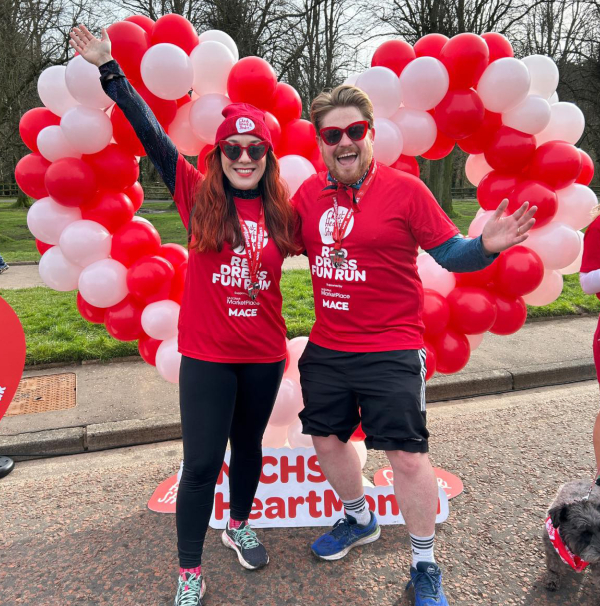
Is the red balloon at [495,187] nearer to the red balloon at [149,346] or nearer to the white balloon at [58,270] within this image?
the red balloon at [149,346]

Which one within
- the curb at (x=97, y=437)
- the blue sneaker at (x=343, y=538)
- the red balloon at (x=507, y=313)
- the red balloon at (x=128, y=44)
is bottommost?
the curb at (x=97, y=437)

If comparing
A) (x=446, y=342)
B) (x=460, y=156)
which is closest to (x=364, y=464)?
(x=446, y=342)

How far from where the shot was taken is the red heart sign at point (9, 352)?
3.07 meters

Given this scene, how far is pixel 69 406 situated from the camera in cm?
420

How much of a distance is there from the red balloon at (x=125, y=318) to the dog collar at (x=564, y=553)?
2.27 m

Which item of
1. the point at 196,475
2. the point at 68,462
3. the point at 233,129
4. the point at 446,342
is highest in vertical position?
the point at 233,129

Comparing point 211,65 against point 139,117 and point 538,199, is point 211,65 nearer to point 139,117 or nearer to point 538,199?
point 139,117

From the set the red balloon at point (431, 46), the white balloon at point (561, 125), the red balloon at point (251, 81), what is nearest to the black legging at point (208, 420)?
the red balloon at point (251, 81)

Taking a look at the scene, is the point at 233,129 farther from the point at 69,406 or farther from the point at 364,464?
the point at 69,406

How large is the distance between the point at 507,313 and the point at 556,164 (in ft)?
2.89

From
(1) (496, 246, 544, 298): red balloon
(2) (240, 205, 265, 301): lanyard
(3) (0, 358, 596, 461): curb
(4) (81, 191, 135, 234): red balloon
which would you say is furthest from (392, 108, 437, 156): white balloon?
(3) (0, 358, 596, 461): curb

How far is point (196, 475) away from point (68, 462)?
6.15ft

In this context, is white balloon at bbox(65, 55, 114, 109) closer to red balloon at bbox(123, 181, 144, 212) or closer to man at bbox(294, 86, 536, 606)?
red balloon at bbox(123, 181, 144, 212)

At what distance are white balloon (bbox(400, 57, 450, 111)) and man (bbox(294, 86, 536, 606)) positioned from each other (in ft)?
2.79
